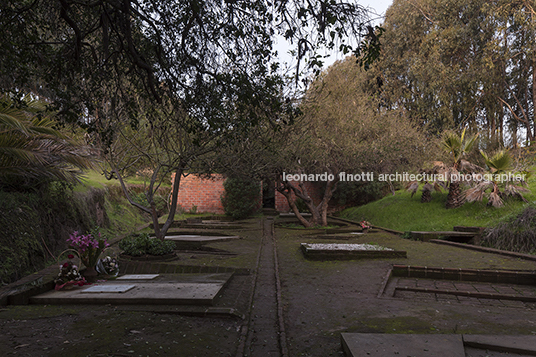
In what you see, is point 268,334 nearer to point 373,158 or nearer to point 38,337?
point 38,337

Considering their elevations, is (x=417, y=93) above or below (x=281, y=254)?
above

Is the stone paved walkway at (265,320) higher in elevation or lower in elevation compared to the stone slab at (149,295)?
lower

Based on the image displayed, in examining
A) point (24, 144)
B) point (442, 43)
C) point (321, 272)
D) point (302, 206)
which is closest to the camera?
point (24, 144)

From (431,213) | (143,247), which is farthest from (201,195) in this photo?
(143,247)

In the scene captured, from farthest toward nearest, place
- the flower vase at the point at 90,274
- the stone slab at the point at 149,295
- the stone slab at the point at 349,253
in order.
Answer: the stone slab at the point at 349,253 < the flower vase at the point at 90,274 < the stone slab at the point at 149,295

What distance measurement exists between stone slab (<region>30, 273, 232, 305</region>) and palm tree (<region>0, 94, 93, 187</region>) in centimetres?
247

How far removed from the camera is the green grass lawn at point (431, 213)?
42.2 feet

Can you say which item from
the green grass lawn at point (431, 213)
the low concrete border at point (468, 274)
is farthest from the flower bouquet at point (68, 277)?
the green grass lawn at point (431, 213)

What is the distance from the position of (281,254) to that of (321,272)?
8.51ft

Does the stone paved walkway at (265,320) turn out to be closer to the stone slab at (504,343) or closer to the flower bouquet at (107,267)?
the stone slab at (504,343)

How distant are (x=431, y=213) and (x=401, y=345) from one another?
13.9 meters

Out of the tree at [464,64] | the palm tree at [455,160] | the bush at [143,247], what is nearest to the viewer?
the bush at [143,247]

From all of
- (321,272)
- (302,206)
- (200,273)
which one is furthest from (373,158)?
(302,206)

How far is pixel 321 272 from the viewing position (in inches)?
327
